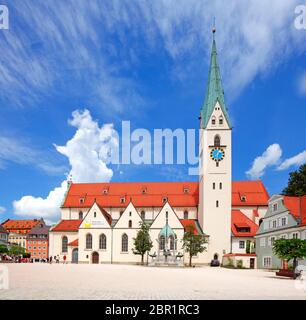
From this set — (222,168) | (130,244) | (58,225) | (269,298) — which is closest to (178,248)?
(130,244)

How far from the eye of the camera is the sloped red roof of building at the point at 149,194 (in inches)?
2920

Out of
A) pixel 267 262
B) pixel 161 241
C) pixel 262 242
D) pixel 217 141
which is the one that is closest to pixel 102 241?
pixel 161 241

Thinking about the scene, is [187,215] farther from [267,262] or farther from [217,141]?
[267,262]

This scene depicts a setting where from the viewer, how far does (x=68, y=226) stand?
7412cm

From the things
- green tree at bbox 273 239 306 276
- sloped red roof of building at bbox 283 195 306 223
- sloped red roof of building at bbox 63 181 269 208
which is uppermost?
sloped red roof of building at bbox 63 181 269 208

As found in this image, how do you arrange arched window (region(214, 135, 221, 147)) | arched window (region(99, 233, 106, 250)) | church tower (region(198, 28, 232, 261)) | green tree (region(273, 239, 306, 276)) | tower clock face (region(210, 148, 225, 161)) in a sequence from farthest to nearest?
arched window (region(214, 135, 221, 147)) → tower clock face (region(210, 148, 225, 161)) → arched window (region(99, 233, 106, 250)) → church tower (region(198, 28, 232, 261)) → green tree (region(273, 239, 306, 276))

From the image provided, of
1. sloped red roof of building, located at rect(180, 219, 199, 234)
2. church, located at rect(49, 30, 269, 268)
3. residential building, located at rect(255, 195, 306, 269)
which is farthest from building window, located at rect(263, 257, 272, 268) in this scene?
sloped red roof of building, located at rect(180, 219, 199, 234)

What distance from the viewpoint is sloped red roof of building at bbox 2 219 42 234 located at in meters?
165

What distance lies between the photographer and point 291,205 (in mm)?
48594

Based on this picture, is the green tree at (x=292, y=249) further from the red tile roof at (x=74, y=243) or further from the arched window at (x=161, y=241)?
the red tile roof at (x=74, y=243)

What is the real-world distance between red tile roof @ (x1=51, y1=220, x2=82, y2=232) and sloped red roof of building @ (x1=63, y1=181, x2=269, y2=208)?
3193 millimetres

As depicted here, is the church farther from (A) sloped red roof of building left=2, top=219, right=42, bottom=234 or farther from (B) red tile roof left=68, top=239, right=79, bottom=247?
(A) sloped red roof of building left=2, top=219, right=42, bottom=234

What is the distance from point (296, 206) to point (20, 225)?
13919cm
